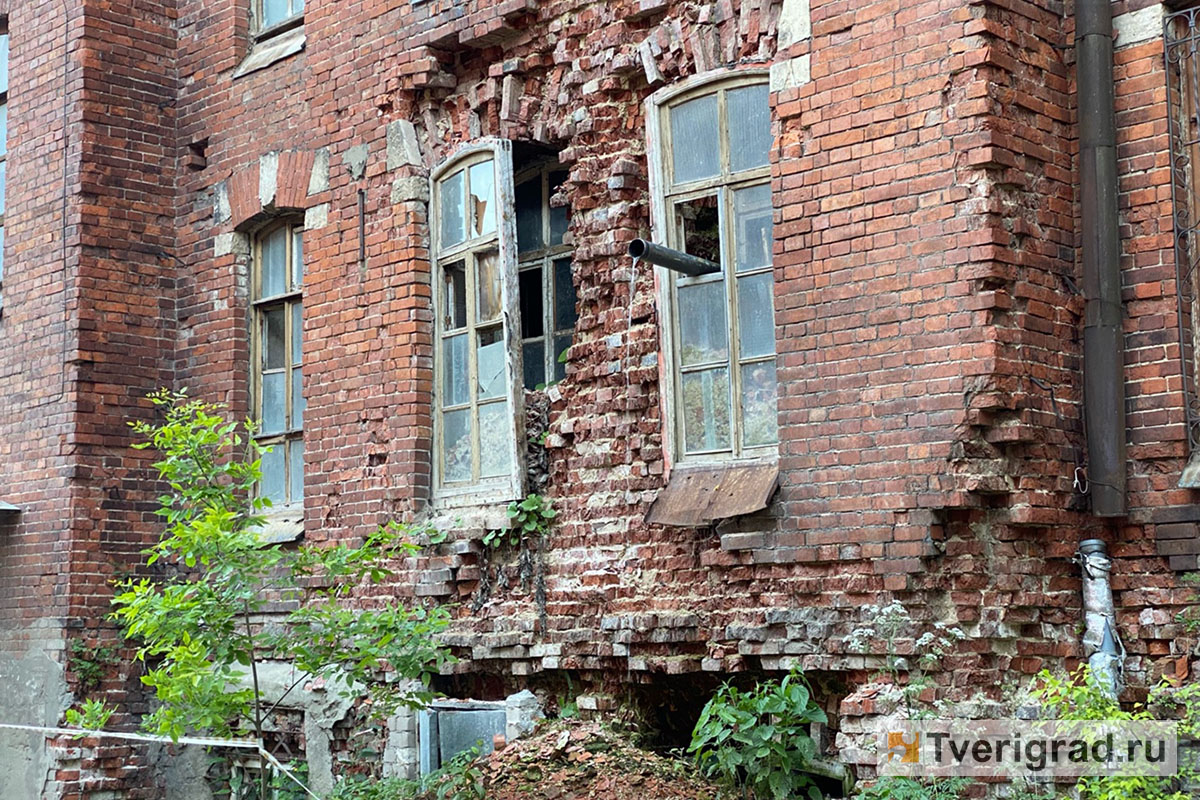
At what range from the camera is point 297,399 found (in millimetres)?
11164

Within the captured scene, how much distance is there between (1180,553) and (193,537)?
16.2ft

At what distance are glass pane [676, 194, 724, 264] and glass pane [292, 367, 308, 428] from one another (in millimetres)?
3758

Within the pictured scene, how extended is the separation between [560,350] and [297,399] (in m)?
2.52

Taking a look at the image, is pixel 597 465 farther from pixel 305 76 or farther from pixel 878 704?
pixel 305 76

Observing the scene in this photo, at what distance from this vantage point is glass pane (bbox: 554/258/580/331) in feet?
31.4

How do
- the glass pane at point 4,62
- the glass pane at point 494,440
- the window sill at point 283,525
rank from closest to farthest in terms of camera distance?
the glass pane at point 494,440
the window sill at point 283,525
the glass pane at point 4,62

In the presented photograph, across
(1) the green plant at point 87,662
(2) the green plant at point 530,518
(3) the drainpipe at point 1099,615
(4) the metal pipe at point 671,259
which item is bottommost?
(1) the green plant at point 87,662

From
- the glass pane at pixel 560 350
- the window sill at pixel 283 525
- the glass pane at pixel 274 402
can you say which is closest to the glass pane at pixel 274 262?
the glass pane at pixel 274 402

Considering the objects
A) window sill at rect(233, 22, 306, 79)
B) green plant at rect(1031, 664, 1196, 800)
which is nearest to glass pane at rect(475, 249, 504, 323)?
window sill at rect(233, 22, 306, 79)

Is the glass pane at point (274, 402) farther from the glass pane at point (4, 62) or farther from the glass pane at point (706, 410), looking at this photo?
the glass pane at point (706, 410)

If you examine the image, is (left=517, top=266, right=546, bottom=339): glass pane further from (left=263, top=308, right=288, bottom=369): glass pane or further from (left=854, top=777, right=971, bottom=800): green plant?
(left=854, top=777, right=971, bottom=800): green plant

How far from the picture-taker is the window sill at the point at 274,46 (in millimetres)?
11145

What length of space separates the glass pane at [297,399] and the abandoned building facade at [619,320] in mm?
33

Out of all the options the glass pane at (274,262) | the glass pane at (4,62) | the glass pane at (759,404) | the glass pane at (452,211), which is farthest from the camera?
the glass pane at (4,62)
